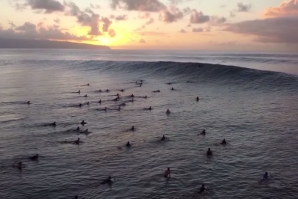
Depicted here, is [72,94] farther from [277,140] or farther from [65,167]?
[277,140]

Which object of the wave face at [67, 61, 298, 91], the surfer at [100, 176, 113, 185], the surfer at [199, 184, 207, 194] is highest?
the wave face at [67, 61, 298, 91]

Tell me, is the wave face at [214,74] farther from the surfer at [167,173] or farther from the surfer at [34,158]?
the surfer at [34,158]

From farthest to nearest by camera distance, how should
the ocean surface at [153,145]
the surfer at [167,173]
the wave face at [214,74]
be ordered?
1. the wave face at [214,74]
2. the surfer at [167,173]
3. the ocean surface at [153,145]

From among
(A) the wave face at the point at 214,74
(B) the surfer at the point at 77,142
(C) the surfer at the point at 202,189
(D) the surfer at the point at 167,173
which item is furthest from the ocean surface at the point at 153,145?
(A) the wave face at the point at 214,74

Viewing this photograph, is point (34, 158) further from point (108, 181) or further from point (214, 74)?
point (214, 74)

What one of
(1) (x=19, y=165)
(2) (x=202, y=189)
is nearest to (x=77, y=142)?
(1) (x=19, y=165)

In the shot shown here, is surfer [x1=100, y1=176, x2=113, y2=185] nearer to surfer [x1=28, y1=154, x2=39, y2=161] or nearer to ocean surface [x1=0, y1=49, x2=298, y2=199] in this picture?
ocean surface [x1=0, y1=49, x2=298, y2=199]

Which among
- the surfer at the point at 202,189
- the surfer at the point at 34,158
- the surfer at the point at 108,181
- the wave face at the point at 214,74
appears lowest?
the surfer at the point at 34,158

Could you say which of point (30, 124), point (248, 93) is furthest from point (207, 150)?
point (248, 93)

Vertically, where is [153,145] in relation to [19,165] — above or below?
above

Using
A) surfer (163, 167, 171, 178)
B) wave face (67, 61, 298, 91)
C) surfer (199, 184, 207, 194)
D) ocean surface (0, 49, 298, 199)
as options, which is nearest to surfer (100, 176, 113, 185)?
ocean surface (0, 49, 298, 199)

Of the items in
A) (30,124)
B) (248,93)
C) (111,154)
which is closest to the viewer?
(111,154)
